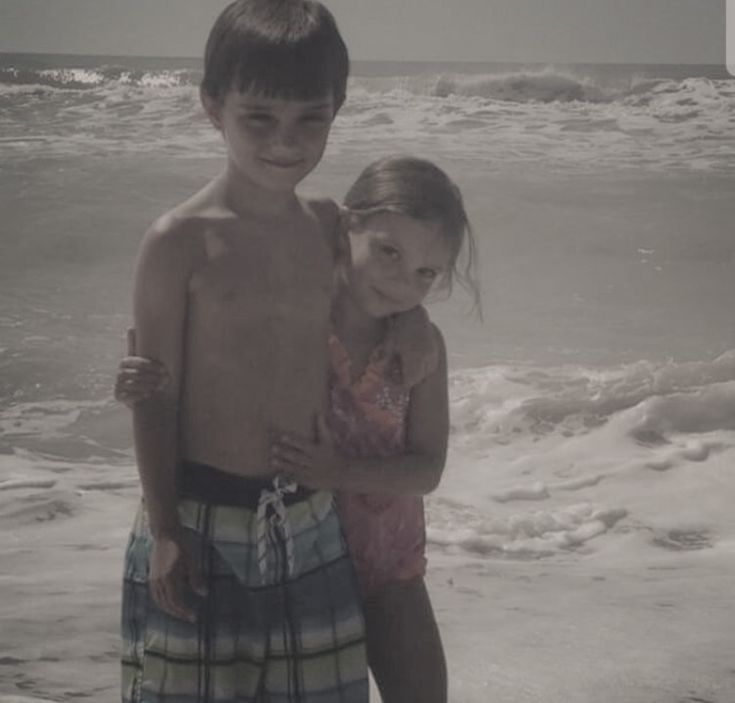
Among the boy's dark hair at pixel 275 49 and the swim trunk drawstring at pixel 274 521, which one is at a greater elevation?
the boy's dark hair at pixel 275 49

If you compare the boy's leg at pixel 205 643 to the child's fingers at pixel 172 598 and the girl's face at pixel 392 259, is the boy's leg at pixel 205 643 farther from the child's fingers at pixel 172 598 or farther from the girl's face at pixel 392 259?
the girl's face at pixel 392 259

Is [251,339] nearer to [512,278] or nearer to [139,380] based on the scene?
[139,380]

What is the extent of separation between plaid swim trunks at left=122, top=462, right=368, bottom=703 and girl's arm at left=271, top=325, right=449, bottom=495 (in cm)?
2

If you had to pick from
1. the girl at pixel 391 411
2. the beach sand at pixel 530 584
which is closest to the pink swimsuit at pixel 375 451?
the girl at pixel 391 411

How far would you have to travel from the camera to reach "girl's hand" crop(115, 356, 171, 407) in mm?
964

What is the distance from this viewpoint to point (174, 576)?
0.98m

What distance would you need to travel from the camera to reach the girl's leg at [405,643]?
1078 millimetres

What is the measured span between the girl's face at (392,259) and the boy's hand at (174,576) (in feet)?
0.79

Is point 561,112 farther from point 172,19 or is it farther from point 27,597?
point 27,597

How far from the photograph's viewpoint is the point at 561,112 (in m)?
5.90

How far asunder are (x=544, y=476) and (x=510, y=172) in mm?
2356

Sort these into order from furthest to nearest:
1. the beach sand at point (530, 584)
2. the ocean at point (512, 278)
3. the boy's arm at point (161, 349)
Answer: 1. the ocean at point (512, 278)
2. the beach sand at point (530, 584)
3. the boy's arm at point (161, 349)

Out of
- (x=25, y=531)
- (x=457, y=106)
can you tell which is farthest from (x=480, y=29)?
(x=457, y=106)

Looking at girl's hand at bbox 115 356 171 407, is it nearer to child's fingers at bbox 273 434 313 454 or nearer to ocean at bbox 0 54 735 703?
child's fingers at bbox 273 434 313 454
